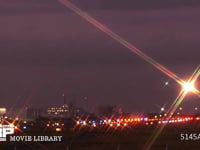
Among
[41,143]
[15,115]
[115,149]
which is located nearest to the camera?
[115,149]

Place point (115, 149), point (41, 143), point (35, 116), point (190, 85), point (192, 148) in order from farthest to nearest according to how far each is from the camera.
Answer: point (35, 116) → point (190, 85) → point (41, 143) → point (115, 149) → point (192, 148)

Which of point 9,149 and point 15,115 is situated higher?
point 15,115

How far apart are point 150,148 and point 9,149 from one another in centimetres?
1243

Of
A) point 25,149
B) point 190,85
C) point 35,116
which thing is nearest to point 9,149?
point 25,149

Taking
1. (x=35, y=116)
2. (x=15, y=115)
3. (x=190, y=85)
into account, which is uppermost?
(x=35, y=116)

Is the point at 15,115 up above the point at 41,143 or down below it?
above

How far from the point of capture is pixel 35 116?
177750 mm

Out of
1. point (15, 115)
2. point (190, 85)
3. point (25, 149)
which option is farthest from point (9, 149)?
point (15, 115)

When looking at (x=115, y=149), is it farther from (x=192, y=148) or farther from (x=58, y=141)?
(x=58, y=141)

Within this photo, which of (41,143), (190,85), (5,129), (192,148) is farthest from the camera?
(190,85)

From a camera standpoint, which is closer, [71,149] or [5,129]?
[5,129]

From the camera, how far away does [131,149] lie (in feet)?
206

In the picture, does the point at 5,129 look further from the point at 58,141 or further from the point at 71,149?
the point at 58,141

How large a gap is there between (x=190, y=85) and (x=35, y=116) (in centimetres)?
8965
